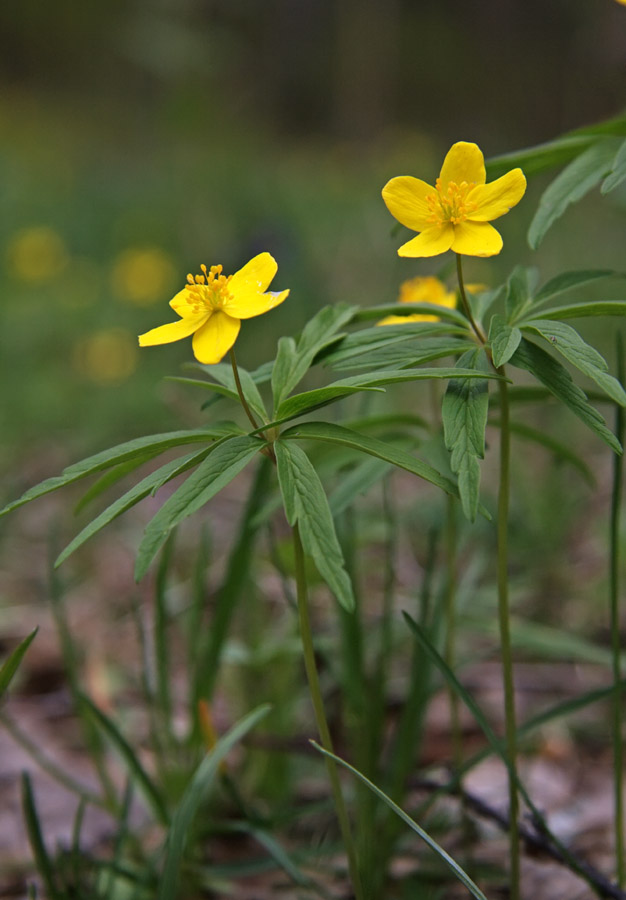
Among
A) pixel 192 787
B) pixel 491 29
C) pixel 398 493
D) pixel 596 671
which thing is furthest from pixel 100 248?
pixel 491 29

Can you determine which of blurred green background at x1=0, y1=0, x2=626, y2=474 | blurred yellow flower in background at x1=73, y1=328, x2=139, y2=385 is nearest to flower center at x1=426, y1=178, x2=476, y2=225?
blurred green background at x1=0, y1=0, x2=626, y2=474

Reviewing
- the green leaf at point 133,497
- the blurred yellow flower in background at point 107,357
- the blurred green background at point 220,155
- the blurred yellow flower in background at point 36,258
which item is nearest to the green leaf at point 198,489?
the green leaf at point 133,497

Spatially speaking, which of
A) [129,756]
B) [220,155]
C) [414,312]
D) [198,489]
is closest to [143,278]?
[220,155]

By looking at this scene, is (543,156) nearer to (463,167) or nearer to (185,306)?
(463,167)

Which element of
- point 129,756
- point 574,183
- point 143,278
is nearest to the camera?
point 574,183

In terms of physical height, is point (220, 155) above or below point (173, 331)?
above

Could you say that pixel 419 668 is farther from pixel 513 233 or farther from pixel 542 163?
pixel 513 233

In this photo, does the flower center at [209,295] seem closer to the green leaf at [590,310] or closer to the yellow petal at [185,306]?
the yellow petal at [185,306]

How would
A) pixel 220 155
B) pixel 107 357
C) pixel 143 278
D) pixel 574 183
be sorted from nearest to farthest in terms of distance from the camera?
pixel 574 183 < pixel 107 357 < pixel 143 278 < pixel 220 155
